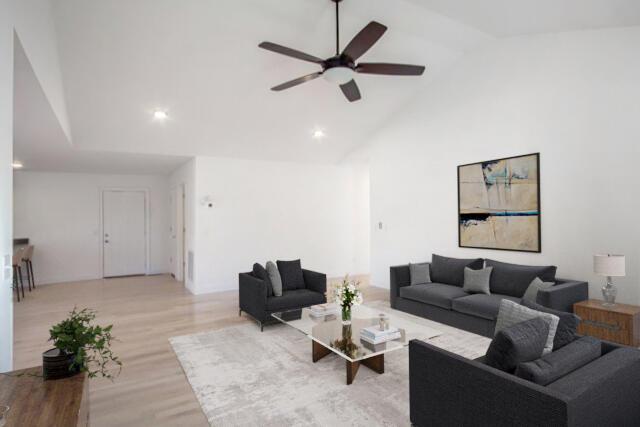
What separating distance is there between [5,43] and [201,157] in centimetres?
453

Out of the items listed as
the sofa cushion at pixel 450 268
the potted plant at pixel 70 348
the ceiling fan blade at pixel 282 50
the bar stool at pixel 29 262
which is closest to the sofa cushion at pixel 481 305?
the sofa cushion at pixel 450 268

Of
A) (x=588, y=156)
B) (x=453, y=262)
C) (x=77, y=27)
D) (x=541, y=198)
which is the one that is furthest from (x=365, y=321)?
(x=77, y=27)

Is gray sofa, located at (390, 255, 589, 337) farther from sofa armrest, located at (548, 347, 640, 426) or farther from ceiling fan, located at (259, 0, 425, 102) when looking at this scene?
ceiling fan, located at (259, 0, 425, 102)

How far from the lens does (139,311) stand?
208 inches

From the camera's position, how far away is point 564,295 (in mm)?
3598

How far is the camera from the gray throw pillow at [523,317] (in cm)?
202

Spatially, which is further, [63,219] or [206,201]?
[63,219]

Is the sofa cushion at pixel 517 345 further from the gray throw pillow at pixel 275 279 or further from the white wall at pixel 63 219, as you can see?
the white wall at pixel 63 219

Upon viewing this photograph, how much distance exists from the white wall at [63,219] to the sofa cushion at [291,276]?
5617 mm

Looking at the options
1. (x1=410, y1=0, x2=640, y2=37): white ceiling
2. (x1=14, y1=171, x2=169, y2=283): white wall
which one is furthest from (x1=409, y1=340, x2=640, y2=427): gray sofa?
(x1=14, y1=171, x2=169, y2=283): white wall

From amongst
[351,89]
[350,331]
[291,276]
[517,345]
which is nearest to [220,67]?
[351,89]

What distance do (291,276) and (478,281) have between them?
2.47 meters

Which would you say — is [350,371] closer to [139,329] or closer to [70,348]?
[70,348]

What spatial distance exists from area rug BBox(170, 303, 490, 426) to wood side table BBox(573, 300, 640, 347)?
39.3 inches
